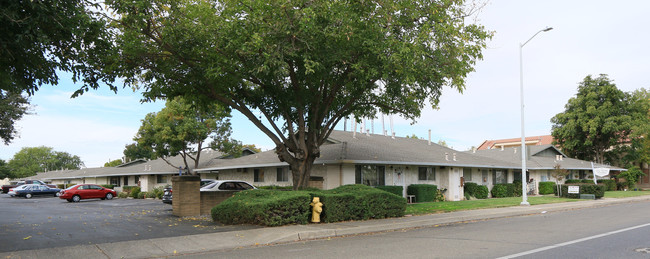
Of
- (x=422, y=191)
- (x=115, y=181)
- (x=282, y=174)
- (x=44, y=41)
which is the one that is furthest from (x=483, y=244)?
(x=115, y=181)

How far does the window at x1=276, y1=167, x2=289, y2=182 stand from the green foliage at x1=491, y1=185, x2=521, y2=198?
51.9 ft

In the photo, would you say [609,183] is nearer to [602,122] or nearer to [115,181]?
[602,122]

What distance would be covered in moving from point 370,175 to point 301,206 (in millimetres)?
11183

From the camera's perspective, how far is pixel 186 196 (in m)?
17.7

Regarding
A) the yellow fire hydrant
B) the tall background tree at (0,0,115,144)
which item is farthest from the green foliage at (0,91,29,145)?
the yellow fire hydrant

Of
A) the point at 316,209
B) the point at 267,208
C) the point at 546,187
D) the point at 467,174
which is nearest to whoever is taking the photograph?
the point at 267,208

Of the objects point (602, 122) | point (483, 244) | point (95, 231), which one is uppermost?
point (602, 122)

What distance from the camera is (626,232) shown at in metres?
12.0

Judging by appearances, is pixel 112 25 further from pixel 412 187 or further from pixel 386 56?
pixel 412 187

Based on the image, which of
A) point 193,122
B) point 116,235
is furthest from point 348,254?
point 193,122

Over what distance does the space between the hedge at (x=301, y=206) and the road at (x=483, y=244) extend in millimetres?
2313

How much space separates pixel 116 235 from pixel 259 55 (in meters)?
6.83

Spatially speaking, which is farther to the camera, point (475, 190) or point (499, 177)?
point (499, 177)

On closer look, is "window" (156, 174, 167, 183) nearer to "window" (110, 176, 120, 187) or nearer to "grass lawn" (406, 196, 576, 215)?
"window" (110, 176, 120, 187)
